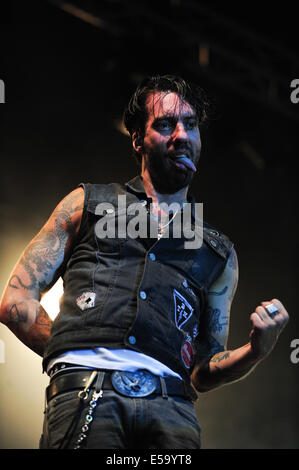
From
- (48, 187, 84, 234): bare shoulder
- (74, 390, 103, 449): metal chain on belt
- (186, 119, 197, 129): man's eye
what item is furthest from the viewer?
(186, 119, 197, 129): man's eye

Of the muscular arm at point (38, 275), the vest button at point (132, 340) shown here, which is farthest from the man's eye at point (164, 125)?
the vest button at point (132, 340)

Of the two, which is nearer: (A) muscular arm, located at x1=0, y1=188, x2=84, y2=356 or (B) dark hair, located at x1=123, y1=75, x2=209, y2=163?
(A) muscular arm, located at x1=0, y1=188, x2=84, y2=356

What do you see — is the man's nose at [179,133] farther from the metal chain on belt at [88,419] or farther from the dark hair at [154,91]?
the metal chain on belt at [88,419]

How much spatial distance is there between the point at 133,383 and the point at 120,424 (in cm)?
12

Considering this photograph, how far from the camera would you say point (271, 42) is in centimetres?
502

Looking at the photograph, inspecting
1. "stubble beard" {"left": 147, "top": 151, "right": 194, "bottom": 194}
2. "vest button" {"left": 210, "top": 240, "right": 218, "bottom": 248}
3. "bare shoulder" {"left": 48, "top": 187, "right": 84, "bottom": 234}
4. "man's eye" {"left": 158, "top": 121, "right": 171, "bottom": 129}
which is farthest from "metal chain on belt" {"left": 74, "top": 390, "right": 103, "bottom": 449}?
"man's eye" {"left": 158, "top": 121, "right": 171, "bottom": 129}

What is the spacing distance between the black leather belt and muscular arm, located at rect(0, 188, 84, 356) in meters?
0.17

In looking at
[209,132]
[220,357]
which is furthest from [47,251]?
[209,132]

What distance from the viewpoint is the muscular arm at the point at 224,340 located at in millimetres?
1886

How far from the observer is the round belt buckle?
65.5 inches

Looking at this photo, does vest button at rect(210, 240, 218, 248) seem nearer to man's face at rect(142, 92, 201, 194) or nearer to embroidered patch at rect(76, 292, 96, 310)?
man's face at rect(142, 92, 201, 194)

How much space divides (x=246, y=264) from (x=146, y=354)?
11.6 ft

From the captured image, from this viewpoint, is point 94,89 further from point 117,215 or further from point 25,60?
point 117,215

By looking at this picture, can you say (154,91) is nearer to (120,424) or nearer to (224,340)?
(224,340)
